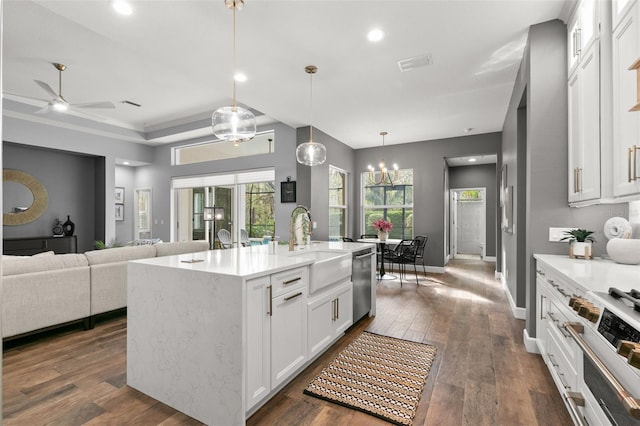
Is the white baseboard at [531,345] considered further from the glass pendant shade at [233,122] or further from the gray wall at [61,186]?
the gray wall at [61,186]

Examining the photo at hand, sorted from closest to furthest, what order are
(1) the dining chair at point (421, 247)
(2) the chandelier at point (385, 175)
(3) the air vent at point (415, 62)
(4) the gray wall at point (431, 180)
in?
(3) the air vent at point (415, 62) → (1) the dining chair at point (421, 247) → (2) the chandelier at point (385, 175) → (4) the gray wall at point (431, 180)

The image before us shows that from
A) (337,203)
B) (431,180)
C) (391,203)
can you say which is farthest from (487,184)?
(337,203)

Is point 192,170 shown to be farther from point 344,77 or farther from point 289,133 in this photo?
point 344,77

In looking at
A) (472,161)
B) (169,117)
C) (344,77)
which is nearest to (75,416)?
(344,77)

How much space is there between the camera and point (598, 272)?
1.95 meters

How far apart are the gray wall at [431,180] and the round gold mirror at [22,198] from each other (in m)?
7.39

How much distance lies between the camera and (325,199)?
245 inches

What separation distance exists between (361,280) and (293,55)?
8.01ft

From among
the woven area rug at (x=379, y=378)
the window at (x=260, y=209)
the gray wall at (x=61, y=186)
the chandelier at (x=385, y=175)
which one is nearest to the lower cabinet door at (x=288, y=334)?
the woven area rug at (x=379, y=378)

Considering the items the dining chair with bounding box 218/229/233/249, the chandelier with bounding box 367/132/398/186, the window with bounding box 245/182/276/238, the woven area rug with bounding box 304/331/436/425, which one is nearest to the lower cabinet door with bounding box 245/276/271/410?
the woven area rug with bounding box 304/331/436/425

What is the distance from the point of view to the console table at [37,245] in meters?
5.87

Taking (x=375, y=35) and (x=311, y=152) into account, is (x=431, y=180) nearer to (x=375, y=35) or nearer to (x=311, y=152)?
(x=311, y=152)

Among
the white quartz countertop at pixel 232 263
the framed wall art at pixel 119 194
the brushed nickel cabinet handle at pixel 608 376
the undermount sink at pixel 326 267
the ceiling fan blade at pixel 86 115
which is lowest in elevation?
the brushed nickel cabinet handle at pixel 608 376

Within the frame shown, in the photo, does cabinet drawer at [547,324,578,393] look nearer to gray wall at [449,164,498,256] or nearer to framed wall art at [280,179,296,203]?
framed wall art at [280,179,296,203]
